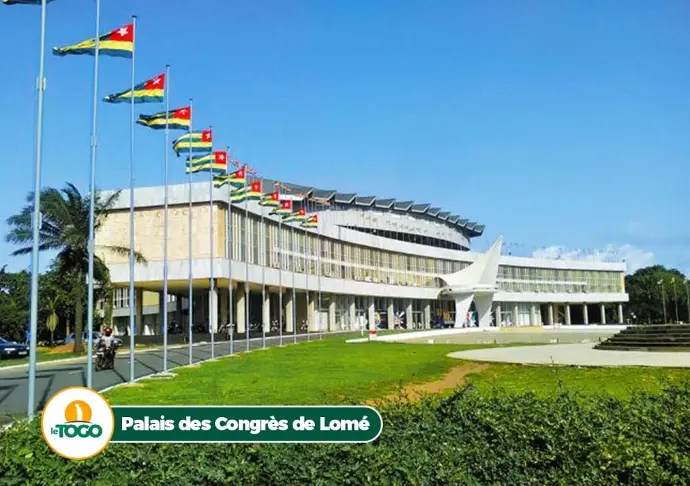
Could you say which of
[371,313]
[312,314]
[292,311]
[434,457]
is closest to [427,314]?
[371,313]

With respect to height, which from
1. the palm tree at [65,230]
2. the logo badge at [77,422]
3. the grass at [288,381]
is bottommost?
the grass at [288,381]

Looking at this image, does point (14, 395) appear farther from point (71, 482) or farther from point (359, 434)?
point (359, 434)

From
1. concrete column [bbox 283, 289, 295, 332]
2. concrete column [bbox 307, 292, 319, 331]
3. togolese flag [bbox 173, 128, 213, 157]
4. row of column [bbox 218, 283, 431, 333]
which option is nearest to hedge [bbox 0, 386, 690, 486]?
togolese flag [bbox 173, 128, 213, 157]

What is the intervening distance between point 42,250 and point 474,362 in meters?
24.3

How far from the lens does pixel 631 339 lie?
3095cm

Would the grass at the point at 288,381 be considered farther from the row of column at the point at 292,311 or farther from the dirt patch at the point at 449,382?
the row of column at the point at 292,311

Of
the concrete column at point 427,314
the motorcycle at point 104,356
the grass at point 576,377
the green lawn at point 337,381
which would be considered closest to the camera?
the green lawn at point 337,381

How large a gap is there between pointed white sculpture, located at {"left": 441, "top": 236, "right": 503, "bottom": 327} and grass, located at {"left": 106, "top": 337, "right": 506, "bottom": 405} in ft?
185

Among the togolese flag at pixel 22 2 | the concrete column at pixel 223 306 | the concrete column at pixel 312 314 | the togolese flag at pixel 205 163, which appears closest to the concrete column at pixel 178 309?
the concrete column at pixel 223 306

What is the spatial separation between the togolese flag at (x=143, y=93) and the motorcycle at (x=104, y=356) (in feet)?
27.4

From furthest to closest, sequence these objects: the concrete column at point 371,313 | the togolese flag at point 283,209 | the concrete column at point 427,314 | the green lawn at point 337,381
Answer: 1. the concrete column at point 427,314
2. the concrete column at point 371,313
3. the togolese flag at point 283,209
4. the green lawn at point 337,381

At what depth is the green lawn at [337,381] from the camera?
13211 mm

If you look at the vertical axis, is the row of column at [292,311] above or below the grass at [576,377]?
above

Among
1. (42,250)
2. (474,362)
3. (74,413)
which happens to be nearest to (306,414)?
(74,413)
